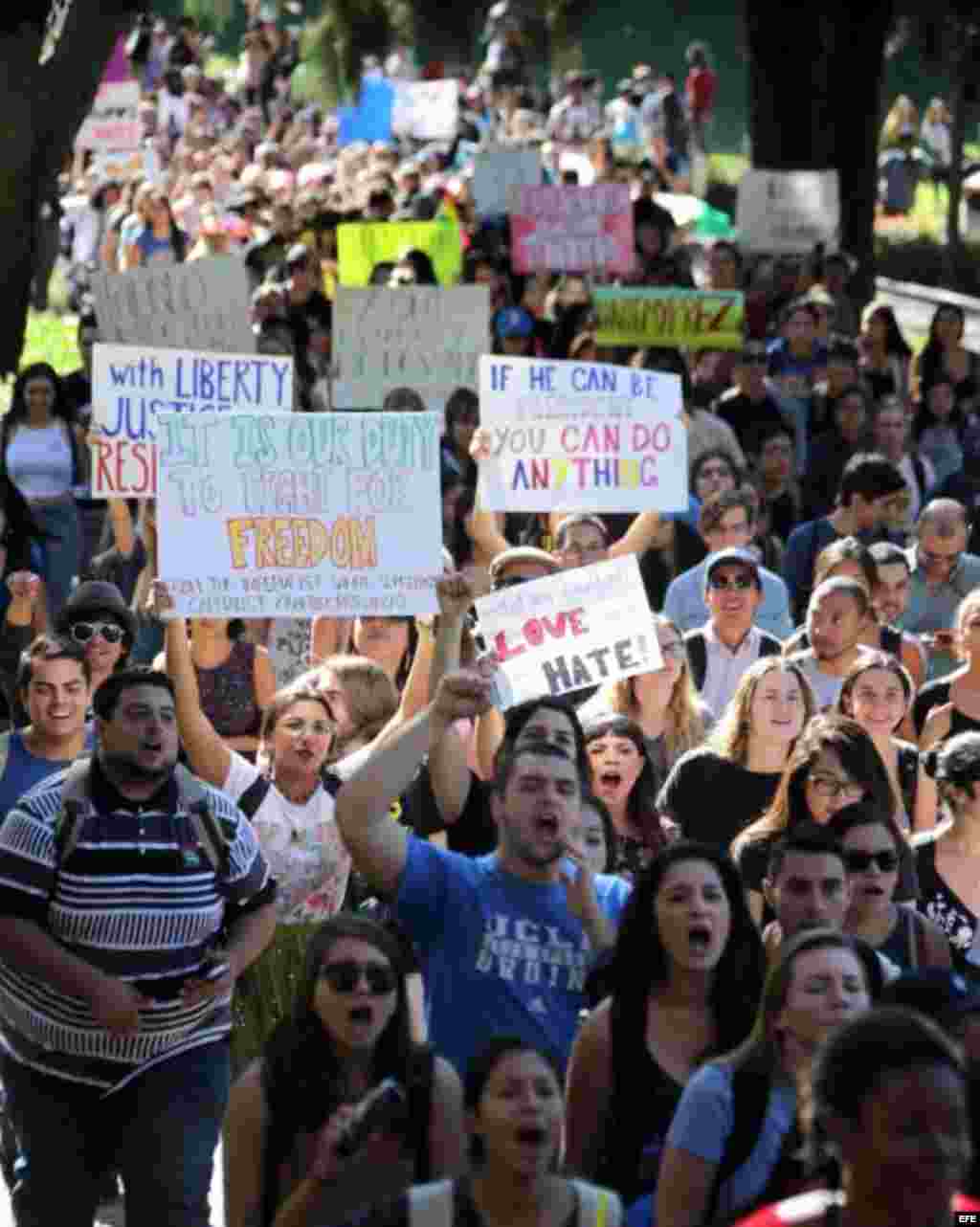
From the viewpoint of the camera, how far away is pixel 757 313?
20828 mm

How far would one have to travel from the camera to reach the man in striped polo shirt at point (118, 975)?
6.93 metres

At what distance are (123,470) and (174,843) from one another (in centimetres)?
506

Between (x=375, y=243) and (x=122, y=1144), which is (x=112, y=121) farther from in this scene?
(x=122, y=1144)

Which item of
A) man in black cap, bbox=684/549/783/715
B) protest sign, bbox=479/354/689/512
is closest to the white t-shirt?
man in black cap, bbox=684/549/783/715

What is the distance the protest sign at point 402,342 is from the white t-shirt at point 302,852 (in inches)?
251

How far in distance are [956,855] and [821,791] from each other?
35 centimetres

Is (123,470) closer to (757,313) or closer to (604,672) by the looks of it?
(604,672)

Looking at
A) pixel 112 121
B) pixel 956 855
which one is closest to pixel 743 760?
pixel 956 855

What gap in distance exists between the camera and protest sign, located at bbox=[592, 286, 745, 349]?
55.3 ft

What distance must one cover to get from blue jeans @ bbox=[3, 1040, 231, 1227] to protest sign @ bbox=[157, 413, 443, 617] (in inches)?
122

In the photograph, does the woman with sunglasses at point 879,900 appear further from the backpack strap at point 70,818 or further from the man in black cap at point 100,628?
the man in black cap at point 100,628

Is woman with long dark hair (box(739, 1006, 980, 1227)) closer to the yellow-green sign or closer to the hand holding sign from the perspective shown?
the hand holding sign

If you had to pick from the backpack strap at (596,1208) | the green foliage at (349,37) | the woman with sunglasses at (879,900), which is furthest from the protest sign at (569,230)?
the green foliage at (349,37)

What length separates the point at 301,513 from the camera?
10.2 metres
